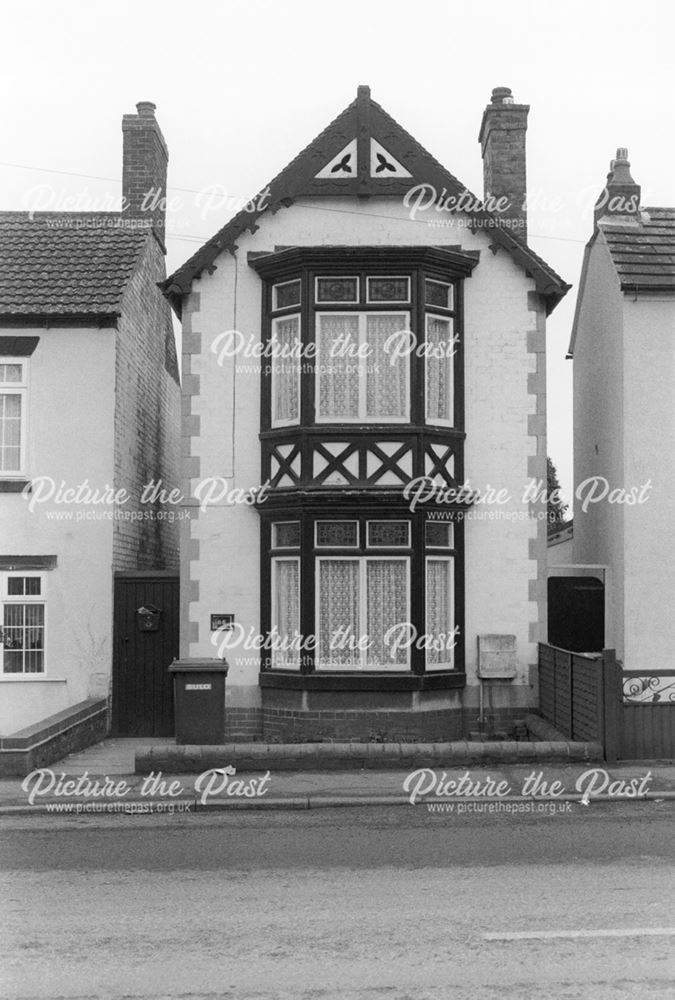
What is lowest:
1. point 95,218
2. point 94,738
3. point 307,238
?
point 94,738

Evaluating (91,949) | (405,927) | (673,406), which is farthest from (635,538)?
(91,949)

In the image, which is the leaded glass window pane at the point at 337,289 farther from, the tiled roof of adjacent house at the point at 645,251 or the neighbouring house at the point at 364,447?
the tiled roof of adjacent house at the point at 645,251

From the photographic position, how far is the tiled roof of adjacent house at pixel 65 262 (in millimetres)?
18859

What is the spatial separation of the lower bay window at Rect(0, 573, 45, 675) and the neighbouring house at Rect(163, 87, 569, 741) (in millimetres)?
2635

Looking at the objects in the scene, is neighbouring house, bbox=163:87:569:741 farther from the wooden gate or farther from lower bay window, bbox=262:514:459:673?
the wooden gate

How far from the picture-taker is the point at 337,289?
1761 centimetres

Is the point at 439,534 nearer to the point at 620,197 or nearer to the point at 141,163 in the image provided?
the point at 620,197

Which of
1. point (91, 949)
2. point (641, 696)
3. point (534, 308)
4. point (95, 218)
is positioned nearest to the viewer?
point (91, 949)

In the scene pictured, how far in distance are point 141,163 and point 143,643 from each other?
347 inches

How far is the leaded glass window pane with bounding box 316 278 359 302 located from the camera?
57.7 ft

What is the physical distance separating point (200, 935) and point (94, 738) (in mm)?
10451

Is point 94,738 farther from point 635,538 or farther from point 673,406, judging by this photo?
point 673,406

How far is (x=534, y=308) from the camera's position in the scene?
1791 cm

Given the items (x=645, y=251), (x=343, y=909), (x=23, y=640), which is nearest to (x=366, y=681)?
(x=23, y=640)
